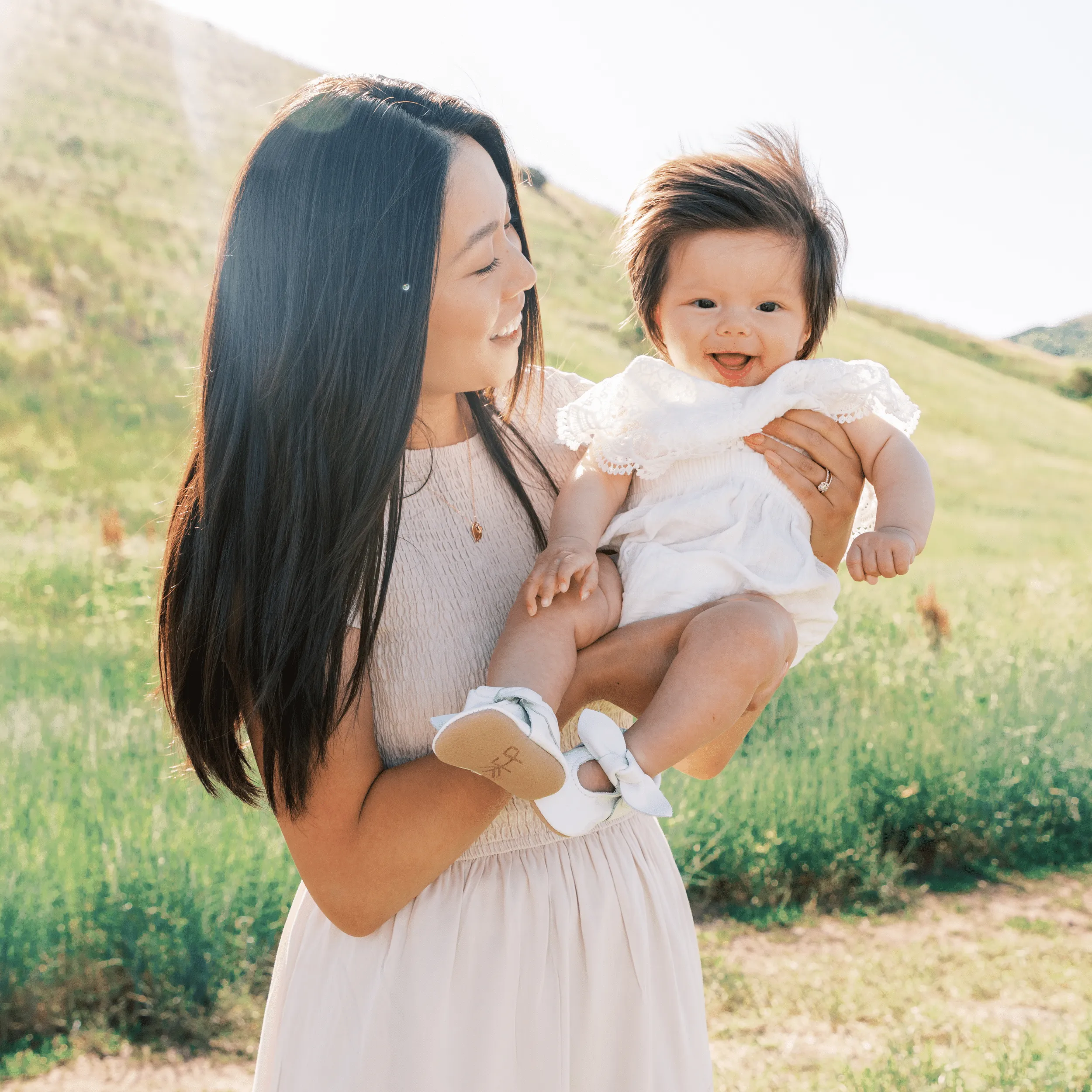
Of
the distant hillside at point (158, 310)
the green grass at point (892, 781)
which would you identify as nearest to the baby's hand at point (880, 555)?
the green grass at point (892, 781)

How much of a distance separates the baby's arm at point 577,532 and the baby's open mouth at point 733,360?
305mm

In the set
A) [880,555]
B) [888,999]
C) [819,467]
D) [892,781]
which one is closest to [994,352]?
[892,781]

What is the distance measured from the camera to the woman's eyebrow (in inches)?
59.6

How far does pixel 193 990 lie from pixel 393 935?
2432 mm

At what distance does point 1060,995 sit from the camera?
389 cm

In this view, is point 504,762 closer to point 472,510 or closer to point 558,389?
point 472,510

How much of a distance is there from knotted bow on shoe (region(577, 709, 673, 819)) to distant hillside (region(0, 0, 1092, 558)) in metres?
4.15

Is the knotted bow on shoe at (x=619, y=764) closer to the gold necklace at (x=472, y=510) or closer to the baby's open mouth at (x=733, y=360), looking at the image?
the gold necklace at (x=472, y=510)

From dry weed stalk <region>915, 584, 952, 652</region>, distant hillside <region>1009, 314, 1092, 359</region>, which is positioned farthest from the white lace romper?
distant hillside <region>1009, 314, 1092, 359</region>

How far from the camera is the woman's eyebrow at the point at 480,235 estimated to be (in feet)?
4.96

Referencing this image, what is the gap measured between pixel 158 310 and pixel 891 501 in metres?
9.33

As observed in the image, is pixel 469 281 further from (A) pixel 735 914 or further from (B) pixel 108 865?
(A) pixel 735 914

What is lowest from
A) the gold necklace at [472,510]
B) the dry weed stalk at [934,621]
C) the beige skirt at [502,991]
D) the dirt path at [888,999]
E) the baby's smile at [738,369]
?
the dirt path at [888,999]

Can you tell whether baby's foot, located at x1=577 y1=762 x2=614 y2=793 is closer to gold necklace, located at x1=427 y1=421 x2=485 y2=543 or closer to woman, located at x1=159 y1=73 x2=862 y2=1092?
woman, located at x1=159 y1=73 x2=862 y2=1092
